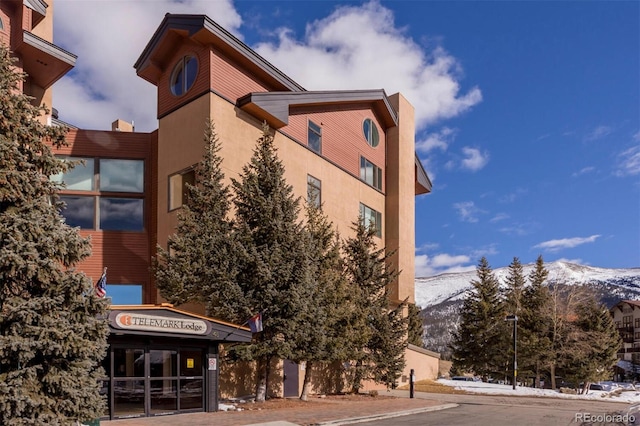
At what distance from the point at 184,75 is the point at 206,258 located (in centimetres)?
1001

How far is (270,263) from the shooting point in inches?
830

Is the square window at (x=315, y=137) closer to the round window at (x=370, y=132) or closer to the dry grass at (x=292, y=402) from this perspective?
Answer: the round window at (x=370, y=132)

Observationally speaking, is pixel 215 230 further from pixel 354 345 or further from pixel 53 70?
pixel 53 70

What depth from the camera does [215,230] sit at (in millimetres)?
21953

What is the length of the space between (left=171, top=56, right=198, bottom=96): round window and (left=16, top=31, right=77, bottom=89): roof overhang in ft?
15.6

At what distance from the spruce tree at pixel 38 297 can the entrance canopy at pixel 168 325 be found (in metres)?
4.35

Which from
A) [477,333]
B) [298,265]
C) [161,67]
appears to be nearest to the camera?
[298,265]

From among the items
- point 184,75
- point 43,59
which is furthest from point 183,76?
point 43,59

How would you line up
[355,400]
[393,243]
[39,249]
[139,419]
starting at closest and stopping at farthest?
[39,249] < [139,419] < [355,400] < [393,243]

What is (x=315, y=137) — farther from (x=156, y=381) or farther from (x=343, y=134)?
(x=156, y=381)

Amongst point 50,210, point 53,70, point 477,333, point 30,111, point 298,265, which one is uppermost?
point 53,70

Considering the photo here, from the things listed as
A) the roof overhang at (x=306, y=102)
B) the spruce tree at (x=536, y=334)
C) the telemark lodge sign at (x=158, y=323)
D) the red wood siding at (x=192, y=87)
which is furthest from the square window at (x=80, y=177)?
the spruce tree at (x=536, y=334)

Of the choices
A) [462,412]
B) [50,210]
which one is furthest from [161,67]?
[462,412]

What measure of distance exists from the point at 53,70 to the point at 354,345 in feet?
63.9
